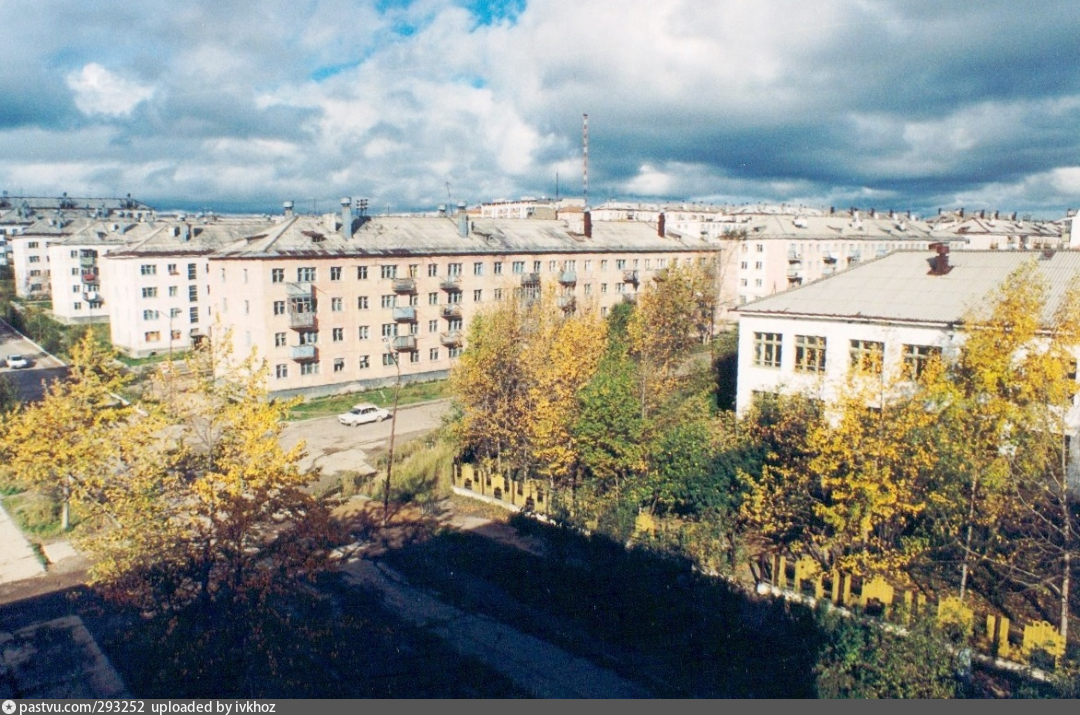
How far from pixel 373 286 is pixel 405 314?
7.25ft

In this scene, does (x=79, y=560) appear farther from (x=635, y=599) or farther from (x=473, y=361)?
(x=635, y=599)

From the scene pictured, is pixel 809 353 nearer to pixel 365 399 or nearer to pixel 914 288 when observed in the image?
pixel 914 288

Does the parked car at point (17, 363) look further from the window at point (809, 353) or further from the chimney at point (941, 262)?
the chimney at point (941, 262)

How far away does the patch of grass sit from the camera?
111 ft

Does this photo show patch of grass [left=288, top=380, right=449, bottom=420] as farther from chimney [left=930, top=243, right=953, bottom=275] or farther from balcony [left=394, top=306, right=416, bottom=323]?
chimney [left=930, top=243, right=953, bottom=275]

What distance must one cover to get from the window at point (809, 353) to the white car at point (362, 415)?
17438mm

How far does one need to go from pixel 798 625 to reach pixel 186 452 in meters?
11.1

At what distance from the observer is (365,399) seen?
1423 inches

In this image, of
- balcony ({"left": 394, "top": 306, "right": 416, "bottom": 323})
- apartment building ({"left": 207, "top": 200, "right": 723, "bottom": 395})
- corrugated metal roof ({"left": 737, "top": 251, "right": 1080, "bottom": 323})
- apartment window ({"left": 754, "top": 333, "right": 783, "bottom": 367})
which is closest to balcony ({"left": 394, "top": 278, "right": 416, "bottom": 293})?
apartment building ({"left": 207, "top": 200, "right": 723, "bottom": 395})

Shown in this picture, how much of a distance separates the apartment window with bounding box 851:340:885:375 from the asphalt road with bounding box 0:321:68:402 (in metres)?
33.2

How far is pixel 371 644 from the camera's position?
13.9m

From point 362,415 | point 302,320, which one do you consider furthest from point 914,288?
point 302,320

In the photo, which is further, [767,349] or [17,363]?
[17,363]
